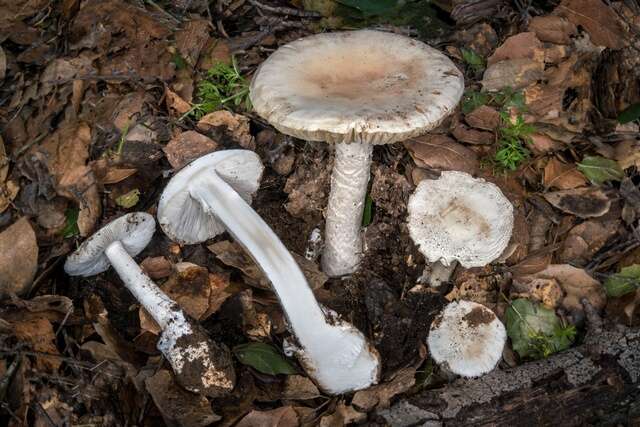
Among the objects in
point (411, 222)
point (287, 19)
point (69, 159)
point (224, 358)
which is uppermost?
point (287, 19)

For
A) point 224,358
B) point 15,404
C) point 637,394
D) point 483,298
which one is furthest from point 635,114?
point 15,404

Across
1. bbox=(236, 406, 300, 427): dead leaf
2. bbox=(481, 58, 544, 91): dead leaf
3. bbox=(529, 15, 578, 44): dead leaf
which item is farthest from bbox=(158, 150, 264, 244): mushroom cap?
bbox=(529, 15, 578, 44): dead leaf

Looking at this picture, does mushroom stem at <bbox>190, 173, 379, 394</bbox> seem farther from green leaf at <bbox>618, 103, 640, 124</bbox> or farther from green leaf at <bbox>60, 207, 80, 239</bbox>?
green leaf at <bbox>618, 103, 640, 124</bbox>

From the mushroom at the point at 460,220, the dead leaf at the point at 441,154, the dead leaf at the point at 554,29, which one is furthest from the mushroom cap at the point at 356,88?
the dead leaf at the point at 554,29

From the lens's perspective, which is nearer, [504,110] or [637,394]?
[637,394]

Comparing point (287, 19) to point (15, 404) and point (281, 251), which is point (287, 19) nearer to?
point (281, 251)

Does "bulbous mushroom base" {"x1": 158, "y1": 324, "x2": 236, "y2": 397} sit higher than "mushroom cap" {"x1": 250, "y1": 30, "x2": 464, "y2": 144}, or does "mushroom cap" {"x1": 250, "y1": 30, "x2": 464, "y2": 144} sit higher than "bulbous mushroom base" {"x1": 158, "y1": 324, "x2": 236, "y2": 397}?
"mushroom cap" {"x1": 250, "y1": 30, "x2": 464, "y2": 144}

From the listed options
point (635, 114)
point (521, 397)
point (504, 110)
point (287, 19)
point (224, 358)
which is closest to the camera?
point (521, 397)

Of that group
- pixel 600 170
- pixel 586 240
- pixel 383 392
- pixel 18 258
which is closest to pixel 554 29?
pixel 600 170
